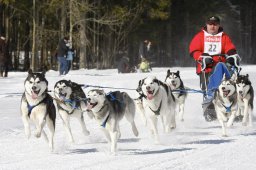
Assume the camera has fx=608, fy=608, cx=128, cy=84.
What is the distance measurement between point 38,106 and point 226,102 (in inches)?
111

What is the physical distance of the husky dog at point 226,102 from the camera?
8406 millimetres

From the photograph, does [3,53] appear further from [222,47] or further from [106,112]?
[106,112]

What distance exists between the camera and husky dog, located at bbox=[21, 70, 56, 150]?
6.98m

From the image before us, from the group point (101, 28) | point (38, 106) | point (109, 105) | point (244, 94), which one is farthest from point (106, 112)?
point (101, 28)

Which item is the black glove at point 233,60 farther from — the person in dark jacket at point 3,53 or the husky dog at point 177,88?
the person in dark jacket at point 3,53

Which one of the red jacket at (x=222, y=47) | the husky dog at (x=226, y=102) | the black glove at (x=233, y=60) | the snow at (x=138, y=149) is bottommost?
the snow at (x=138, y=149)

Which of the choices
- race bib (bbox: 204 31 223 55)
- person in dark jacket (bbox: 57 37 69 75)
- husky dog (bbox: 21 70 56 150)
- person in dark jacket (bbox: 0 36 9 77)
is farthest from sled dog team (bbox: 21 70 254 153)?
person in dark jacket (bbox: 57 37 69 75)

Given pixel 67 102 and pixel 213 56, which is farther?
pixel 213 56

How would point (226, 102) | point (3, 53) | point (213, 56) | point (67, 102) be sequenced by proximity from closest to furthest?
point (67, 102) → point (226, 102) → point (213, 56) → point (3, 53)

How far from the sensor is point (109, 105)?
7.04m

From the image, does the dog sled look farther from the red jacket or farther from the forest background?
the forest background

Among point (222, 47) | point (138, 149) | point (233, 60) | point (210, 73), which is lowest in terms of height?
point (138, 149)

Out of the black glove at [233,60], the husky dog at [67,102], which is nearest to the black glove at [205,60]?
the black glove at [233,60]

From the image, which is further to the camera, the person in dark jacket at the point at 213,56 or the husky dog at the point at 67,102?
the person in dark jacket at the point at 213,56
